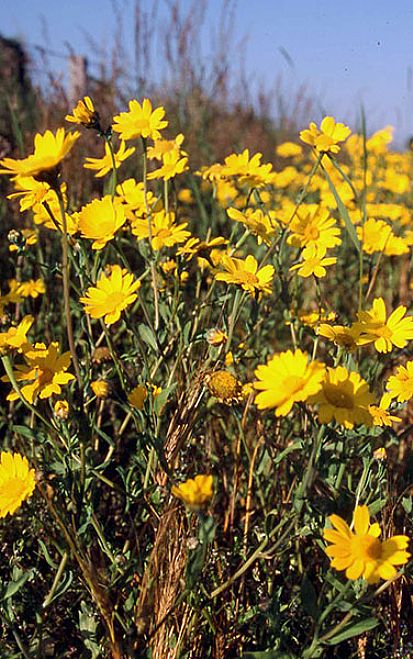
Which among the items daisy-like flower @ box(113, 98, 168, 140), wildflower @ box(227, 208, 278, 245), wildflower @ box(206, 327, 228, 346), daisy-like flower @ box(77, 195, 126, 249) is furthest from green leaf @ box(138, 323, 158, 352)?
daisy-like flower @ box(113, 98, 168, 140)

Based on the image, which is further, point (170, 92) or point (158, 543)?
point (170, 92)

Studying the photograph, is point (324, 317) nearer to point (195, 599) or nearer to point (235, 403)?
point (235, 403)

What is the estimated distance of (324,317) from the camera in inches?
68.8

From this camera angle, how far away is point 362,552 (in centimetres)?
97

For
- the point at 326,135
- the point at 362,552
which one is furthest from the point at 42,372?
the point at 326,135

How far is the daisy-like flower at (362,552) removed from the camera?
Answer: 0.96 m

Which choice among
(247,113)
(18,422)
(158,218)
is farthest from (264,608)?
(247,113)

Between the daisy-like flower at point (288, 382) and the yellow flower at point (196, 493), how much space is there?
5.6 inches

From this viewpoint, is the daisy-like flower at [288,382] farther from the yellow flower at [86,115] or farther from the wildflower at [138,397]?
the yellow flower at [86,115]

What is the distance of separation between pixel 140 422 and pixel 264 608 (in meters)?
0.41

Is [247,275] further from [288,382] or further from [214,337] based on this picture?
[288,382]

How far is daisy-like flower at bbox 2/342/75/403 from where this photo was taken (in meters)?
1.29

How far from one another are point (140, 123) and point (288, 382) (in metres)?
0.91

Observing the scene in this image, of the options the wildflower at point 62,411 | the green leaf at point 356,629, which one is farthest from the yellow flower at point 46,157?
the green leaf at point 356,629
